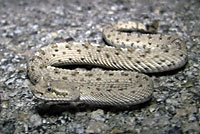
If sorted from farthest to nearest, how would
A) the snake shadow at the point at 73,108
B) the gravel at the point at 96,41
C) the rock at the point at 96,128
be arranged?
1. the snake shadow at the point at 73,108
2. the gravel at the point at 96,41
3. the rock at the point at 96,128

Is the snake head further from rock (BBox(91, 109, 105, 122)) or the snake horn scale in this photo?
rock (BBox(91, 109, 105, 122))

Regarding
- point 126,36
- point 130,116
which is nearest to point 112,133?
point 130,116

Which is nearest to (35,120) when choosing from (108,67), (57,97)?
(57,97)

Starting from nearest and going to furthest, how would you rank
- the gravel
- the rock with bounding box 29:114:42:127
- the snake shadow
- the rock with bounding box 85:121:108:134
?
the rock with bounding box 85:121:108:134
the gravel
the rock with bounding box 29:114:42:127
the snake shadow

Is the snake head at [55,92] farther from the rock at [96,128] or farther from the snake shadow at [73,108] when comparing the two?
the rock at [96,128]

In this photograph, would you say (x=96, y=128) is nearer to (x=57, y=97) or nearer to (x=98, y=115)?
(x=98, y=115)

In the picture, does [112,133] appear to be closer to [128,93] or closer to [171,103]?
[128,93]

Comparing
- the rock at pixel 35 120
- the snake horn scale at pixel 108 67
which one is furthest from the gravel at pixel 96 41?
the snake horn scale at pixel 108 67

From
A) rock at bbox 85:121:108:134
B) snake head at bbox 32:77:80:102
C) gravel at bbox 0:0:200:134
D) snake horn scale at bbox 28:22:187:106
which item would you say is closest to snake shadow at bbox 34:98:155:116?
gravel at bbox 0:0:200:134
